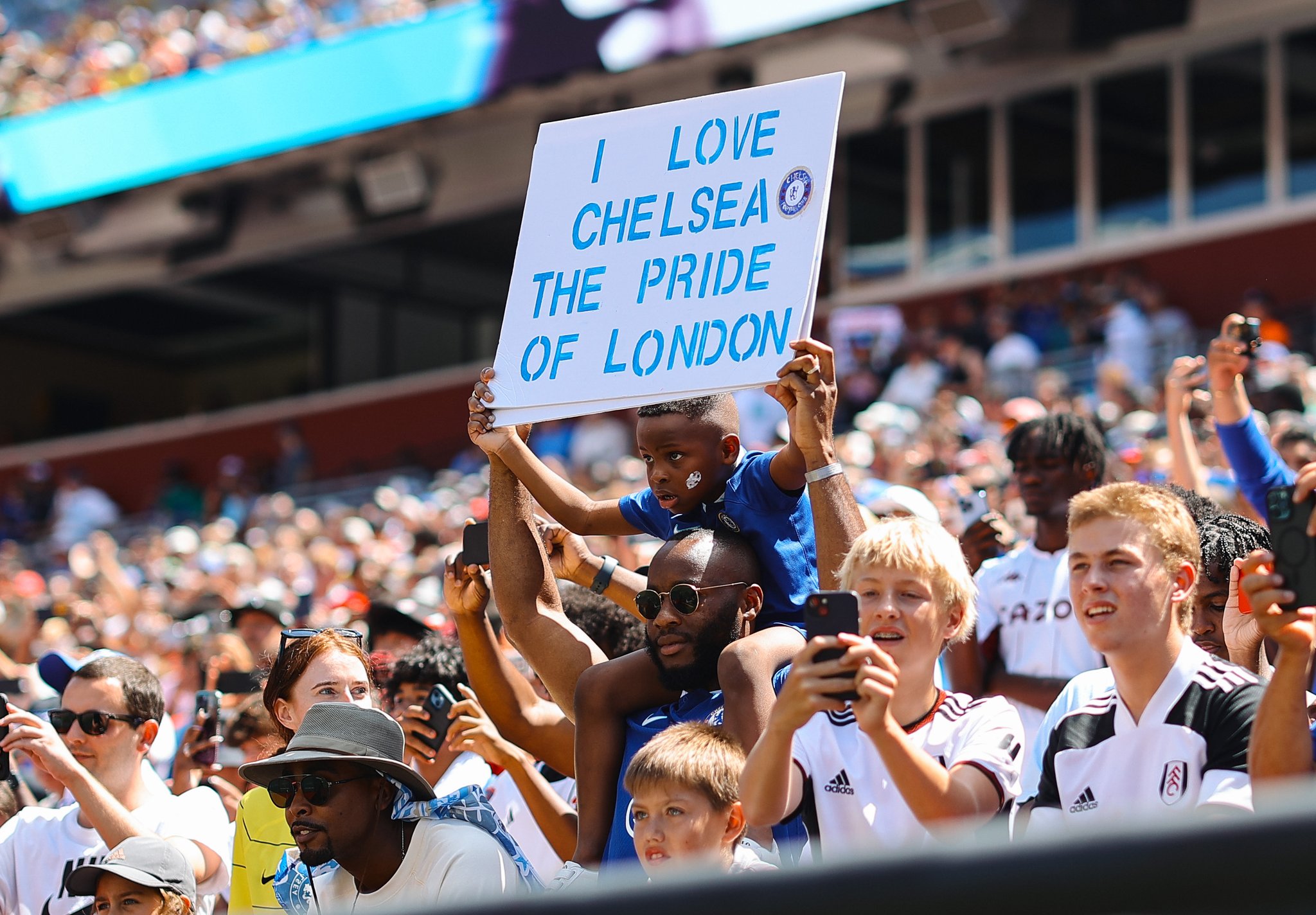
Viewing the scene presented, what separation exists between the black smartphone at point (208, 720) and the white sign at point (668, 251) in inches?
56.5

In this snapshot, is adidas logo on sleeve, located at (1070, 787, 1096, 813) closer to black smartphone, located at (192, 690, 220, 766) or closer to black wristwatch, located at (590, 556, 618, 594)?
black wristwatch, located at (590, 556, 618, 594)

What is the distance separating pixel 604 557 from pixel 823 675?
1724 millimetres

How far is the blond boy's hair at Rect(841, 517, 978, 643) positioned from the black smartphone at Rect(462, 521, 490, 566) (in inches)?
47.2

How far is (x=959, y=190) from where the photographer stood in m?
17.3

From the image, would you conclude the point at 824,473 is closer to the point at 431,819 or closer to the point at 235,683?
the point at 431,819

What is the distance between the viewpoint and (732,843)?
3.26m

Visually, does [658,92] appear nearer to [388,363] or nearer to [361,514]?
[361,514]

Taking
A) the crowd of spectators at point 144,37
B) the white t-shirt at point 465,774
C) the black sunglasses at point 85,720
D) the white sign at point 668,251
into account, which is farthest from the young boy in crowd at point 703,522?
the crowd of spectators at point 144,37

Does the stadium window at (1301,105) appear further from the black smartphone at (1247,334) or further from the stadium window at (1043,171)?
the black smartphone at (1247,334)

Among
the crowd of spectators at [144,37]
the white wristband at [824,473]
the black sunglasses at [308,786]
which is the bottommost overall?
the black sunglasses at [308,786]

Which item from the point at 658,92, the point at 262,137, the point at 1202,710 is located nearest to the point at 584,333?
the point at 1202,710

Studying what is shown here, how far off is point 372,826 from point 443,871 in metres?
0.20

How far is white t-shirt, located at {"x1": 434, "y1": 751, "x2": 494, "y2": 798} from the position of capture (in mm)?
4809

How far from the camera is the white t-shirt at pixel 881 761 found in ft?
10.3
